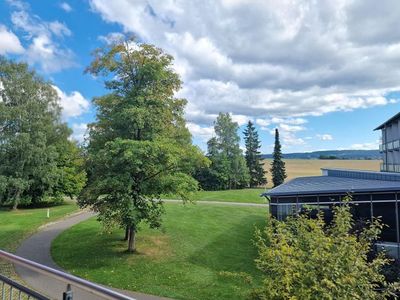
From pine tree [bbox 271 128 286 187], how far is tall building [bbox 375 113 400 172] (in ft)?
78.5

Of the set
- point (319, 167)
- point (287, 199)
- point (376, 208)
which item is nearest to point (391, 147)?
point (287, 199)

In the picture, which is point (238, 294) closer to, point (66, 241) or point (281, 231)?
point (281, 231)

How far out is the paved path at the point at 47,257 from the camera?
46.0 feet

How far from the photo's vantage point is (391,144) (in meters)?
51.5

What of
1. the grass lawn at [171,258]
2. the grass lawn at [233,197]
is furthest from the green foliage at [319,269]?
the grass lawn at [233,197]

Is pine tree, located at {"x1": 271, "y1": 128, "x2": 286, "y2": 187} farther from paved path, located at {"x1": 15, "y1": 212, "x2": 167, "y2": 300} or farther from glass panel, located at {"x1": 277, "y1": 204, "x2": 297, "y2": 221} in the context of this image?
glass panel, located at {"x1": 277, "y1": 204, "x2": 297, "y2": 221}

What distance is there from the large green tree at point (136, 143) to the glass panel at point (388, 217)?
9.64 metres

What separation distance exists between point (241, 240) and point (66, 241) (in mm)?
12254

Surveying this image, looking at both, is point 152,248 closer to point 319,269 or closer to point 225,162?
point 319,269

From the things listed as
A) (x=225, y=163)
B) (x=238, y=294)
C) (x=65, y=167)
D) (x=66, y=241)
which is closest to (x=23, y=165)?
(x=65, y=167)

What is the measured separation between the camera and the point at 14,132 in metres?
40.4

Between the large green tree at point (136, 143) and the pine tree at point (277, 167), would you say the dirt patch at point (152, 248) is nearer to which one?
the large green tree at point (136, 143)

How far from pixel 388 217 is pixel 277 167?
2316 inches

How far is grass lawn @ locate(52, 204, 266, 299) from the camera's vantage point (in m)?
17.7
